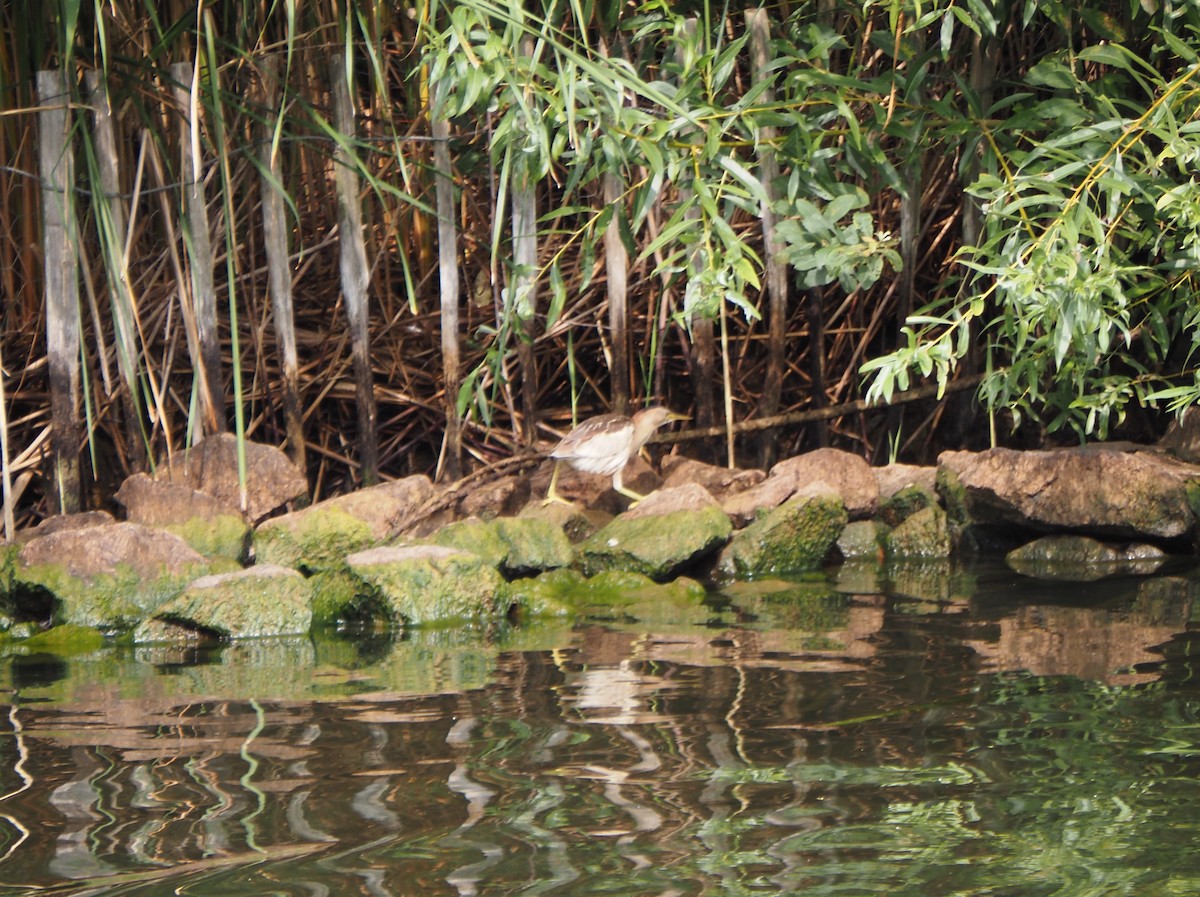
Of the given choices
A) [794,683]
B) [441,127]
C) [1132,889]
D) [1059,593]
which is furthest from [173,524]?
[1132,889]

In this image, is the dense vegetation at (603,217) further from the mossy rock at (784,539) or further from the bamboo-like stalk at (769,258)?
the mossy rock at (784,539)

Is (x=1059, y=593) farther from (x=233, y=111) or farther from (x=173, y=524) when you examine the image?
(x=233, y=111)

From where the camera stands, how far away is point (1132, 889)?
2.76 metres

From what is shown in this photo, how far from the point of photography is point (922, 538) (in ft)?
23.9

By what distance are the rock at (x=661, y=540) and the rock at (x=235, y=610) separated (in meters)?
1.39

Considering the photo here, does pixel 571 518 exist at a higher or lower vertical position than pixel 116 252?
lower

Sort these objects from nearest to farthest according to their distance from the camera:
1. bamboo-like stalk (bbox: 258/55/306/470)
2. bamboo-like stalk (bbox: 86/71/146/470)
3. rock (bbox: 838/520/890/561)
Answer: bamboo-like stalk (bbox: 86/71/146/470) → bamboo-like stalk (bbox: 258/55/306/470) → rock (bbox: 838/520/890/561)

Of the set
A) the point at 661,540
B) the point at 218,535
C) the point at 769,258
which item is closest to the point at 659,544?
the point at 661,540

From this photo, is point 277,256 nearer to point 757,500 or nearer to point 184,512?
point 184,512

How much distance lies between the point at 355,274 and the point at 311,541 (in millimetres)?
1457

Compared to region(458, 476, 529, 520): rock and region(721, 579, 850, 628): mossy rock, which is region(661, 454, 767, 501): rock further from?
region(721, 579, 850, 628): mossy rock

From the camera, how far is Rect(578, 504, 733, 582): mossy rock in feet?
21.6

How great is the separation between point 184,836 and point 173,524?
3.72m

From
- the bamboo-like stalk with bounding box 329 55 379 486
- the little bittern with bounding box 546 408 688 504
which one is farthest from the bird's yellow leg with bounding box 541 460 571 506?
the bamboo-like stalk with bounding box 329 55 379 486
